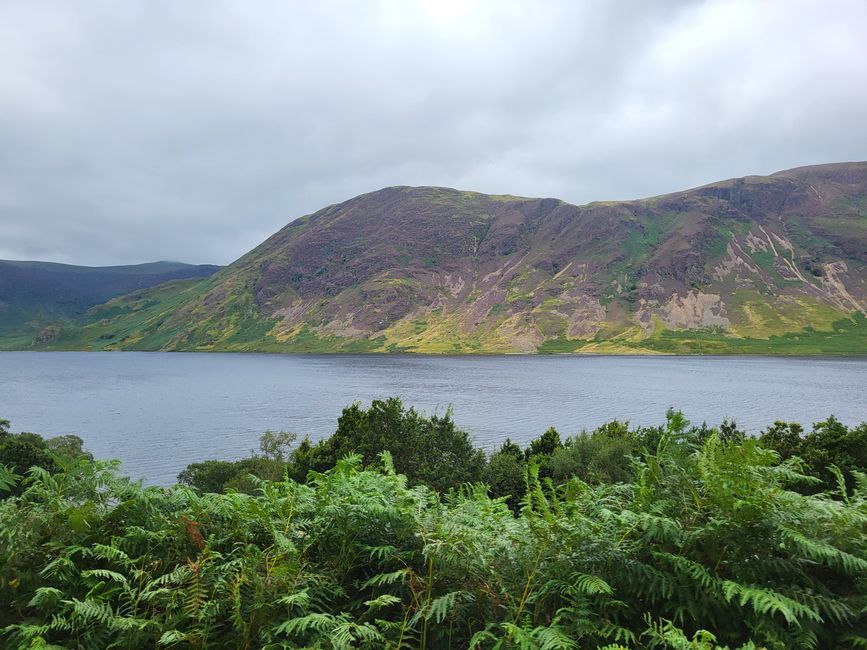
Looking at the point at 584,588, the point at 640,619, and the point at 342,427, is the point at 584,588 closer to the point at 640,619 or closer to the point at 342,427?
the point at 640,619

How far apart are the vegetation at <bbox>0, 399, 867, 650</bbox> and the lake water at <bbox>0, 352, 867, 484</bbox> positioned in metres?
62.8

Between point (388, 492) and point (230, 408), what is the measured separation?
119 meters

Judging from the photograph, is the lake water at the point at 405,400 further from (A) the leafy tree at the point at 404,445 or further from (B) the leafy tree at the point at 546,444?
(A) the leafy tree at the point at 404,445

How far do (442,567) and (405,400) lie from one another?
10758 centimetres

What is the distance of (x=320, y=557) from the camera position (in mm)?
5117

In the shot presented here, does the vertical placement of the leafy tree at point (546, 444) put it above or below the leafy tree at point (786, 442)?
below

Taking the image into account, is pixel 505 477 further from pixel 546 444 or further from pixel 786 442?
pixel 786 442

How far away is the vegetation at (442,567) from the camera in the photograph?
4000 millimetres

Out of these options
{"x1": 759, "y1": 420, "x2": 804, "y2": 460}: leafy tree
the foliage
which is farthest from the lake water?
the foliage

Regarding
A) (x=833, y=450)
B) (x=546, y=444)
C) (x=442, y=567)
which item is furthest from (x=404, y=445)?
(x=442, y=567)

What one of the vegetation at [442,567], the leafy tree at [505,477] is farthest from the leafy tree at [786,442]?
the vegetation at [442,567]

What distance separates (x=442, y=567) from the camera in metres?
4.71

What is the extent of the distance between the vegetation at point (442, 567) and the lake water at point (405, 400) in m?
62.8

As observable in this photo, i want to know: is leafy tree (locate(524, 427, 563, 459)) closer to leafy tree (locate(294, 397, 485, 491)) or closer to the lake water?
leafy tree (locate(294, 397, 485, 491))
